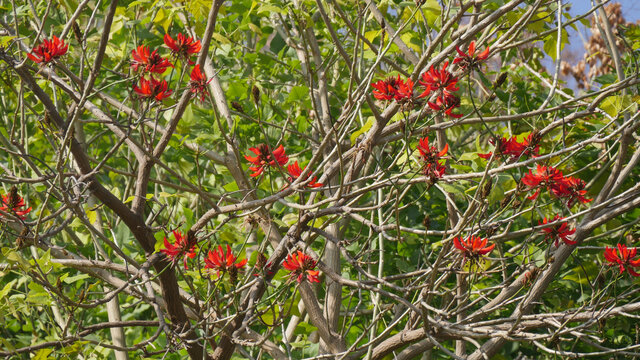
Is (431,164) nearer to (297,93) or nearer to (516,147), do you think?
(516,147)

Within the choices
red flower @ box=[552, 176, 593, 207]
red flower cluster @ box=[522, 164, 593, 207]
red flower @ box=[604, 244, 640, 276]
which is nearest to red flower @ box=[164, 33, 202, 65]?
red flower cluster @ box=[522, 164, 593, 207]

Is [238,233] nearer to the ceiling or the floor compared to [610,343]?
nearer to the ceiling

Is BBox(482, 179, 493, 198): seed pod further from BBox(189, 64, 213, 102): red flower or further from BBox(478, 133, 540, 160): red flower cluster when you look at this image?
BBox(189, 64, 213, 102): red flower

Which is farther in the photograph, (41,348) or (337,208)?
(41,348)

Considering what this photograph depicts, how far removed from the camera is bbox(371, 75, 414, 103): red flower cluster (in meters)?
1.66

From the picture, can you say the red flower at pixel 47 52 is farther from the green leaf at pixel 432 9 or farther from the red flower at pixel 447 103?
the green leaf at pixel 432 9

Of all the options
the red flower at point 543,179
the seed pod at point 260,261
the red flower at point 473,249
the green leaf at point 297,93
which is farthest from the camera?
the green leaf at point 297,93

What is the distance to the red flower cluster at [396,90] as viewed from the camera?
1.66 m

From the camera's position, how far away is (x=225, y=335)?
214 cm

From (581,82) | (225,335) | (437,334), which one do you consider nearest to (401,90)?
(437,334)

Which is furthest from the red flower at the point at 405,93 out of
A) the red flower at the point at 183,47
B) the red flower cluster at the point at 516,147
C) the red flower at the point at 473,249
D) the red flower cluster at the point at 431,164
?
the red flower at the point at 183,47

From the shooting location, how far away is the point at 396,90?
5.55 feet

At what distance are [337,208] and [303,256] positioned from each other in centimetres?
21

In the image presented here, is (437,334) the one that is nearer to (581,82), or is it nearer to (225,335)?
(225,335)
